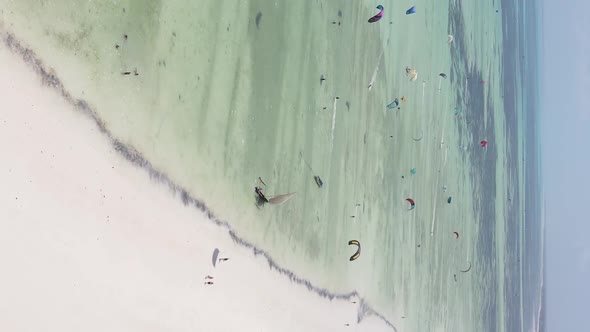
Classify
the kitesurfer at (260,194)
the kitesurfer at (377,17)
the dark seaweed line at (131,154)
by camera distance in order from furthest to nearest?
1. the kitesurfer at (377,17)
2. the kitesurfer at (260,194)
3. the dark seaweed line at (131,154)

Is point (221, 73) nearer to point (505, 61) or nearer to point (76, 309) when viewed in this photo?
point (76, 309)

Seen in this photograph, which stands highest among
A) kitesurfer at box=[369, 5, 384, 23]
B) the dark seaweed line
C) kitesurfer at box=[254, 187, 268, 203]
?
kitesurfer at box=[369, 5, 384, 23]

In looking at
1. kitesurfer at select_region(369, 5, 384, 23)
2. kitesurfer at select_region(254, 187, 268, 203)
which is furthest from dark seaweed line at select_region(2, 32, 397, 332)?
kitesurfer at select_region(369, 5, 384, 23)

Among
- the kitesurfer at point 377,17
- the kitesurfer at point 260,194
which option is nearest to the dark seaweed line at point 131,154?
the kitesurfer at point 260,194

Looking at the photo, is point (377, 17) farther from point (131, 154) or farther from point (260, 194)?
point (131, 154)

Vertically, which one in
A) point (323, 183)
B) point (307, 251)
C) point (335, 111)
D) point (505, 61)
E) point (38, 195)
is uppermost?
point (505, 61)

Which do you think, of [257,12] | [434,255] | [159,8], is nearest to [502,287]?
[434,255]

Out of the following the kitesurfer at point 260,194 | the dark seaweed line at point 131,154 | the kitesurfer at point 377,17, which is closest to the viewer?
the dark seaweed line at point 131,154

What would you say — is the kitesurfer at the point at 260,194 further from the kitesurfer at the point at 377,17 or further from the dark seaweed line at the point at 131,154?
the kitesurfer at the point at 377,17

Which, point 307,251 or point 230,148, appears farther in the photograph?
point 307,251

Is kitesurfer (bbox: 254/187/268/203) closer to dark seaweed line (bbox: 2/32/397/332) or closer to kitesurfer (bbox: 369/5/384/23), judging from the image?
dark seaweed line (bbox: 2/32/397/332)

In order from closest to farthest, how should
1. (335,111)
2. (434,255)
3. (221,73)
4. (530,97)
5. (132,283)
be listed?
(132,283), (221,73), (335,111), (434,255), (530,97)
